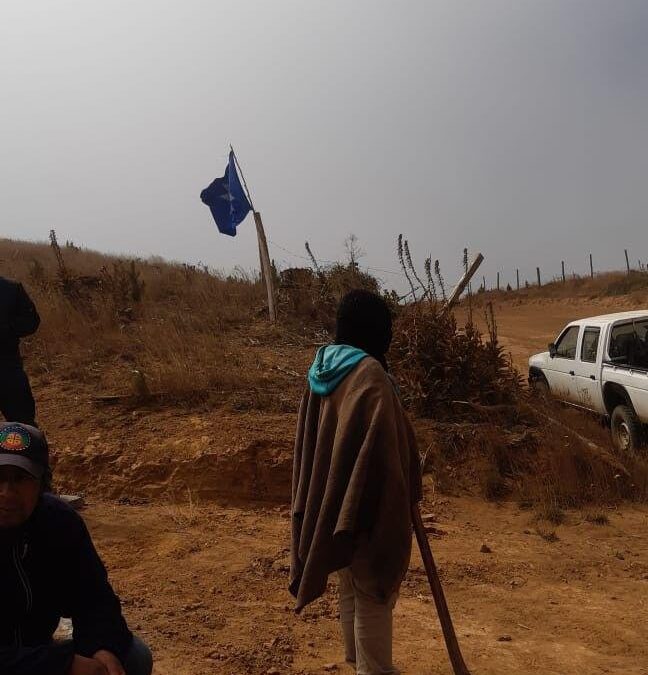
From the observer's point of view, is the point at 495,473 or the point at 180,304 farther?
the point at 180,304

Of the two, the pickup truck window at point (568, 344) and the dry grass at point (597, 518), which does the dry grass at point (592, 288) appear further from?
the dry grass at point (597, 518)

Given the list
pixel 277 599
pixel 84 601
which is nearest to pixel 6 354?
pixel 277 599

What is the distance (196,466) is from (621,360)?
475 centimetres

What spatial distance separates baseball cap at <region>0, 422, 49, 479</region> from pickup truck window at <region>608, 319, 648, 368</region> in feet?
21.7

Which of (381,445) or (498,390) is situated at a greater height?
(381,445)

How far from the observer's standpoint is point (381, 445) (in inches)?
93.9

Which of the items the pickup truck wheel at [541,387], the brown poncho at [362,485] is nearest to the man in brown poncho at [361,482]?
the brown poncho at [362,485]

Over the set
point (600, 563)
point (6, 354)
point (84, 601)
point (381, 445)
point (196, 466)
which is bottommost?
point (600, 563)

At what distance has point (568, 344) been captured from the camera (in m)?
8.72

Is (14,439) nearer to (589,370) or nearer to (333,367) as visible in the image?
(333,367)

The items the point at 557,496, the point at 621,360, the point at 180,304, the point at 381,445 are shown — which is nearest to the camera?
the point at 381,445

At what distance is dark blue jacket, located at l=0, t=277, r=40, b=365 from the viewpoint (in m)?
5.04

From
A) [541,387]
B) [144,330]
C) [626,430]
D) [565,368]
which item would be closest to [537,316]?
[541,387]

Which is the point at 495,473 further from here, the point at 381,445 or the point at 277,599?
the point at 381,445
